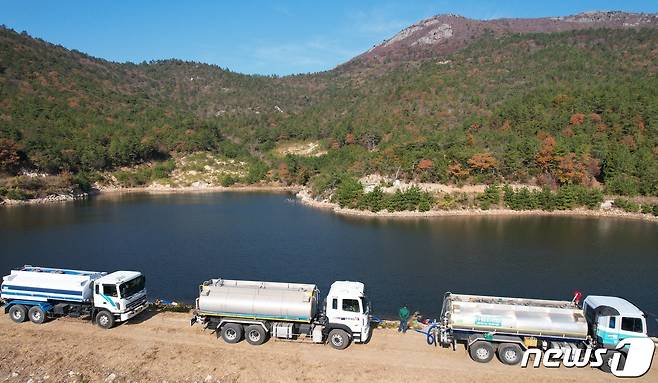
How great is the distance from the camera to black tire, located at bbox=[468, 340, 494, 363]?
1761 centimetres

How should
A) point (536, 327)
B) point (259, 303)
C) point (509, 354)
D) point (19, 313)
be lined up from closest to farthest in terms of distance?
point (536, 327) → point (509, 354) → point (259, 303) → point (19, 313)

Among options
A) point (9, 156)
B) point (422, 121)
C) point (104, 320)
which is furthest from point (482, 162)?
point (9, 156)

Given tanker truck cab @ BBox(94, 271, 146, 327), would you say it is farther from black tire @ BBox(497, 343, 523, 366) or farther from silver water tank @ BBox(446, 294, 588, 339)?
black tire @ BBox(497, 343, 523, 366)

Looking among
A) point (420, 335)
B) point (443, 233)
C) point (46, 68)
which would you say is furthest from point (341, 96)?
point (420, 335)

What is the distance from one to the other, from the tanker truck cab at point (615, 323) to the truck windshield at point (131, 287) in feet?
64.5

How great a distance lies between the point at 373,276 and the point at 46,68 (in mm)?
153801

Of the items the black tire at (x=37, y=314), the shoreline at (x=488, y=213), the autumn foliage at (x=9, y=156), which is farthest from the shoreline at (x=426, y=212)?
the black tire at (x=37, y=314)

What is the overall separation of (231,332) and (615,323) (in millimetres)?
14993

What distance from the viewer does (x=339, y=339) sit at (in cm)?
1864

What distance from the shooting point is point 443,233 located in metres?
51.6

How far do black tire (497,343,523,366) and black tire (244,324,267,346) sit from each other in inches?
369

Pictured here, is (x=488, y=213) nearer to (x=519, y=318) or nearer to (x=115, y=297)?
(x=519, y=318)

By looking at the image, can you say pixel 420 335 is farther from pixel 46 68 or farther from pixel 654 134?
pixel 46 68

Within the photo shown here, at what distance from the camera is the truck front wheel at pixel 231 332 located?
1908 centimetres
